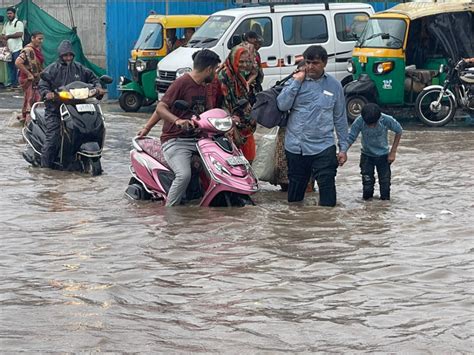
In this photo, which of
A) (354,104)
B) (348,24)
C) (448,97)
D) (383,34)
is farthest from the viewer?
(348,24)

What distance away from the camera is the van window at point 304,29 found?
2050 centimetres

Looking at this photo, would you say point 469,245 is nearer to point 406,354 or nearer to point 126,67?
point 406,354

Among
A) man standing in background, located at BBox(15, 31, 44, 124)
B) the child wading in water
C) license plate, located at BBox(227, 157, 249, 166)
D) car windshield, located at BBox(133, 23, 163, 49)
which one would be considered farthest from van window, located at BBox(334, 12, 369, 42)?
license plate, located at BBox(227, 157, 249, 166)

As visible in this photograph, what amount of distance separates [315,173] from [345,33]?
10702mm

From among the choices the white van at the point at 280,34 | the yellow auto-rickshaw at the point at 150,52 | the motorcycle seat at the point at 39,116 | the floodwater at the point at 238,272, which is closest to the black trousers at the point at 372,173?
the floodwater at the point at 238,272

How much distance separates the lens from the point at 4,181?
42.9 ft

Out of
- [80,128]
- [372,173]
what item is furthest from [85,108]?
[372,173]

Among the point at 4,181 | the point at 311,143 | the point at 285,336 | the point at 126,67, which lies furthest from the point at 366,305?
the point at 126,67

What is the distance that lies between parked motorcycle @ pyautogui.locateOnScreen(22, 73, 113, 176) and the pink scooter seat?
75.0 inches

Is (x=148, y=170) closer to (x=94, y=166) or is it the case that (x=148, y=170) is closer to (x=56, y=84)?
(x=94, y=166)

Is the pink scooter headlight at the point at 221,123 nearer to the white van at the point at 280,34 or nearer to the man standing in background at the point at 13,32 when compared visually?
the white van at the point at 280,34

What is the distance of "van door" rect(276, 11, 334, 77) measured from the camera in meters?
20.4

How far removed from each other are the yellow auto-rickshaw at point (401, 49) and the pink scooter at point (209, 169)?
8481mm

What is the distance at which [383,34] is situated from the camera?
19422 millimetres
